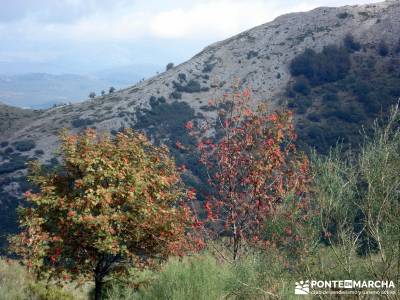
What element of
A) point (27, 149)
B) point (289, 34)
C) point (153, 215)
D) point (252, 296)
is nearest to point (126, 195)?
point (153, 215)

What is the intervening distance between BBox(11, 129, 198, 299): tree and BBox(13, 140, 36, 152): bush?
7577cm

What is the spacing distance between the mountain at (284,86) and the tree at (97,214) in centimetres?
5862

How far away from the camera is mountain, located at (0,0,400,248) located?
74.9 meters

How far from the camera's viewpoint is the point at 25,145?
271 ft

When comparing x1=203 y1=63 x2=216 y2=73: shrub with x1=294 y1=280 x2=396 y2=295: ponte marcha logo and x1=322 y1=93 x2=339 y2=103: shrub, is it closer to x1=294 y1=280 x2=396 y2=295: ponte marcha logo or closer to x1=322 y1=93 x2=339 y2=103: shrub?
x1=322 y1=93 x2=339 y2=103: shrub

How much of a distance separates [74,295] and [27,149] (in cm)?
7457

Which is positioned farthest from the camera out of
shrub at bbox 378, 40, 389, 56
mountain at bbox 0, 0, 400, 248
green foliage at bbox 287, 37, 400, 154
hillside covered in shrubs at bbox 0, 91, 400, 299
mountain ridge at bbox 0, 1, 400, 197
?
mountain ridge at bbox 0, 1, 400, 197

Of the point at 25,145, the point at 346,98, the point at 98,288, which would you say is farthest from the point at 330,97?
the point at 98,288

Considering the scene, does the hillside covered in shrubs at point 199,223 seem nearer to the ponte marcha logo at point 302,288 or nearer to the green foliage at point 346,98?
the ponte marcha logo at point 302,288

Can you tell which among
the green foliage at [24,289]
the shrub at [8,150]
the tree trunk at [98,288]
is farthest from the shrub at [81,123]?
the tree trunk at [98,288]

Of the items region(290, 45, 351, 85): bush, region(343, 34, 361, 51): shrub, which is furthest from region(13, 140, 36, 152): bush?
region(343, 34, 361, 51): shrub

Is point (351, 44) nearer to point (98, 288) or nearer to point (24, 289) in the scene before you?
point (98, 288)

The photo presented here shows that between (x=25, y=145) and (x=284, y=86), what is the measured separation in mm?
51493

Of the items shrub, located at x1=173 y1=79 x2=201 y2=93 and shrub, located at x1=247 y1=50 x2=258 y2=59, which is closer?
shrub, located at x1=173 y1=79 x2=201 y2=93
